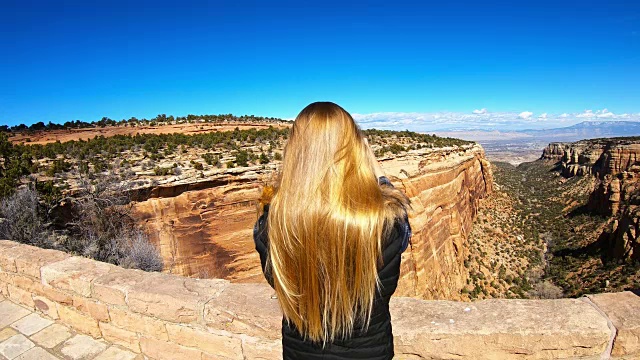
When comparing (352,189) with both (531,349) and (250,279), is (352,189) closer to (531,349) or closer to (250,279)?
(531,349)

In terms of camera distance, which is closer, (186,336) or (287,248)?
(287,248)

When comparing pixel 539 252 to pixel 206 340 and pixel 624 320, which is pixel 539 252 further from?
pixel 206 340

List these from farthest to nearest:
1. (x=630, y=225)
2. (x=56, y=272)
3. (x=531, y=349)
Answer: (x=630, y=225) → (x=56, y=272) → (x=531, y=349)

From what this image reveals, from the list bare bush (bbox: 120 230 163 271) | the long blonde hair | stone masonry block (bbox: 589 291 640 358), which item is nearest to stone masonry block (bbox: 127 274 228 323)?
the long blonde hair

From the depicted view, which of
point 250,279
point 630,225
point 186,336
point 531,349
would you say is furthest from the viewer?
Result: point 630,225

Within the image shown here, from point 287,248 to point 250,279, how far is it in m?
14.3

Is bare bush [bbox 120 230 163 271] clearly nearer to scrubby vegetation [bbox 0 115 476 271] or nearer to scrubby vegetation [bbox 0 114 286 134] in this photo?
scrubby vegetation [bbox 0 115 476 271]

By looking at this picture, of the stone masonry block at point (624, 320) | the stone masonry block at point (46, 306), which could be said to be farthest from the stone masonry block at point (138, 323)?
the stone masonry block at point (624, 320)

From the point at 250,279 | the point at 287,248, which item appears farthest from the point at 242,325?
the point at 250,279

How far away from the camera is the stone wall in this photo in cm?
267

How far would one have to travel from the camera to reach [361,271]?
4.88 feet

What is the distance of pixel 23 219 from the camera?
30.0 ft

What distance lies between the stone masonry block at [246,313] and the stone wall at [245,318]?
0.01 metres

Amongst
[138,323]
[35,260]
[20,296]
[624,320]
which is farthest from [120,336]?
[624,320]
